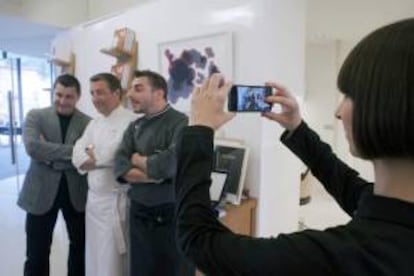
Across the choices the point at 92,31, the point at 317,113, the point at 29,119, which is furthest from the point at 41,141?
the point at 317,113

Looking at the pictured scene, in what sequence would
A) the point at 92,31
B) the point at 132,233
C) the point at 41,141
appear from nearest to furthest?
1. the point at 132,233
2. the point at 41,141
3. the point at 92,31

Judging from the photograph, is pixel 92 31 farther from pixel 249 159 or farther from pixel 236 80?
pixel 249 159

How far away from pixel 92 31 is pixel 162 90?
2.28m

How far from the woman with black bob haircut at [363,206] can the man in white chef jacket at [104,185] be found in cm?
183

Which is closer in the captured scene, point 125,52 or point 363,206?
point 363,206

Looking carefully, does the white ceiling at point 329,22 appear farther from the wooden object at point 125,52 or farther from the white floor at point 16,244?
the white floor at point 16,244

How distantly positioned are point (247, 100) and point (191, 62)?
1.99 m

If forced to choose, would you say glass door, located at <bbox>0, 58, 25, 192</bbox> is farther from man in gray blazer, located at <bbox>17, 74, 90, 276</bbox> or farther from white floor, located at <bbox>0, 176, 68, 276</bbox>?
man in gray blazer, located at <bbox>17, 74, 90, 276</bbox>

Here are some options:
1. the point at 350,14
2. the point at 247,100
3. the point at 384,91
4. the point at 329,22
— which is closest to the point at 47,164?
the point at 247,100

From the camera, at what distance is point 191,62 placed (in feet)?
9.73

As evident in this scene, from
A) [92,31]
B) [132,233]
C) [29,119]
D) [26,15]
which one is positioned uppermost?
[26,15]

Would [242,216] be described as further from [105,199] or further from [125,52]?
[125,52]

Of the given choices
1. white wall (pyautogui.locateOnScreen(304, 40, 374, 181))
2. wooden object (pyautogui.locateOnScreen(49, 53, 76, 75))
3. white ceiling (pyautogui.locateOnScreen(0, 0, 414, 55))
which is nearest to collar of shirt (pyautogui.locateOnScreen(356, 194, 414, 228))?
white ceiling (pyautogui.locateOnScreen(0, 0, 414, 55))

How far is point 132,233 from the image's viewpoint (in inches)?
91.9
